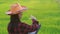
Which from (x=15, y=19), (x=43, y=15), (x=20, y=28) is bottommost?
(x=43, y=15)

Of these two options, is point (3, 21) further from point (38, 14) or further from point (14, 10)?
point (14, 10)

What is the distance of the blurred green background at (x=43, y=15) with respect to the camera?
8.32 metres

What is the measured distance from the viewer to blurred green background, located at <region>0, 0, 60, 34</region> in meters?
8.32

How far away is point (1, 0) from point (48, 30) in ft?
21.7

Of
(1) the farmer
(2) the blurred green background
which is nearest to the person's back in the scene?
(1) the farmer

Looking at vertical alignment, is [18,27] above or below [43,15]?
above

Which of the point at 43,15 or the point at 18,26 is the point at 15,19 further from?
the point at 43,15

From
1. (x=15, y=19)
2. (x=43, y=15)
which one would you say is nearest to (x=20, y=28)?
(x=15, y=19)

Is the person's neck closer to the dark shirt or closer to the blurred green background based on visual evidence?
the dark shirt

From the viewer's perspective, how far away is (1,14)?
430 inches

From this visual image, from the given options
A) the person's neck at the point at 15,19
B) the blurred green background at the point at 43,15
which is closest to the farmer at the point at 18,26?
the person's neck at the point at 15,19

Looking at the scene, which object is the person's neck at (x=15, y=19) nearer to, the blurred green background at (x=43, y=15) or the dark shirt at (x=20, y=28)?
the dark shirt at (x=20, y=28)

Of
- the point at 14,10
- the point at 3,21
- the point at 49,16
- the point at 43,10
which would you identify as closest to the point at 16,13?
the point at 14,10

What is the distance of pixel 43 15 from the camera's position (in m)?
10.6
